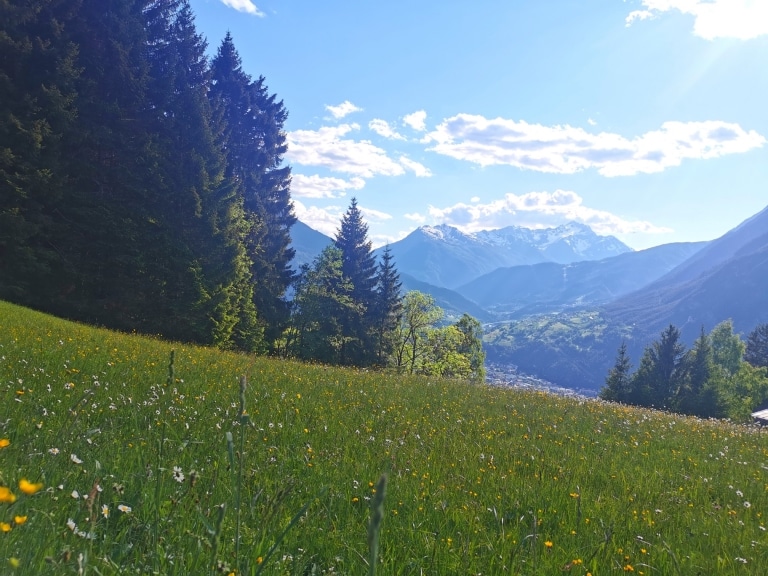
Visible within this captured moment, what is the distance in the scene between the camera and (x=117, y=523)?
121 inches

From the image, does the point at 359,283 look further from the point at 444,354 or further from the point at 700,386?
the point at 700,386

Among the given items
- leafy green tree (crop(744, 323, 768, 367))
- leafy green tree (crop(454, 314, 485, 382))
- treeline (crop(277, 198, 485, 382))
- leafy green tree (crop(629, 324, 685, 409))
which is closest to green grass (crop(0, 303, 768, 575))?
treeline (crop(277, 198, 485, 382))

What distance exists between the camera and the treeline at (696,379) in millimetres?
47500

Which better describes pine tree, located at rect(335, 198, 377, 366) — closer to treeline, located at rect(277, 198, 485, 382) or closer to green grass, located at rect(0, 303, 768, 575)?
treeline, located at rect(277, 198, 485, 382)

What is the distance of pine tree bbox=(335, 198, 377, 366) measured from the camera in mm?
43969

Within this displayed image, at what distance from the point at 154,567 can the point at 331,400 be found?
6303 mm

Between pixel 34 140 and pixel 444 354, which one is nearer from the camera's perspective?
pixel 34 140

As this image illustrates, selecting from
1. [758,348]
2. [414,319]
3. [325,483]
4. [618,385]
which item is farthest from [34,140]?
[758,348]

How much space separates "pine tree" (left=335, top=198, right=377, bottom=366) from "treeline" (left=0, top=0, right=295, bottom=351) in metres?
14.9

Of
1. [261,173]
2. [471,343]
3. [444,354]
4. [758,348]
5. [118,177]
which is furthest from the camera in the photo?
[758,348]

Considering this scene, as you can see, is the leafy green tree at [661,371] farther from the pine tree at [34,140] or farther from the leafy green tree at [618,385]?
the pine tree at [34,140]

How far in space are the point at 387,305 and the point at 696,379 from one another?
34267 millimetres

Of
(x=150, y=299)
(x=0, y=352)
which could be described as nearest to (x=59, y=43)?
(x=150, y=299)

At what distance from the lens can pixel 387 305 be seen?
47656mm
